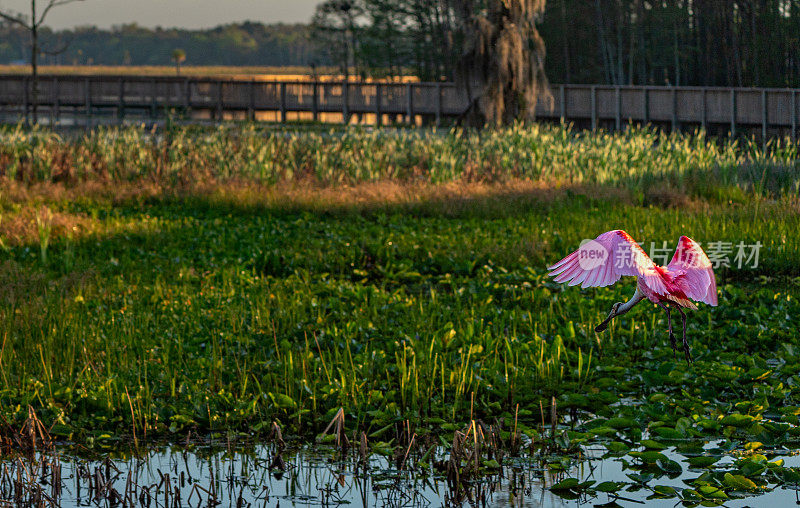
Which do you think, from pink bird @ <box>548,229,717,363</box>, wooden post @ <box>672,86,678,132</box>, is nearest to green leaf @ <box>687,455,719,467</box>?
pink bird @ <box>548,229,717,363</box>

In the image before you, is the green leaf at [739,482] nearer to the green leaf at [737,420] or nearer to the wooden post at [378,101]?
Answer: the green leaf at [737,420]

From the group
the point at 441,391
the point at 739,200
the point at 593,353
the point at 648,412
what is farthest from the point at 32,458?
the point at 739,200

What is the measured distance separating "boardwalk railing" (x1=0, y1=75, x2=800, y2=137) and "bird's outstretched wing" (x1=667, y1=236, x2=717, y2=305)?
73.7 feet

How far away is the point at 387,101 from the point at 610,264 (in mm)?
32185

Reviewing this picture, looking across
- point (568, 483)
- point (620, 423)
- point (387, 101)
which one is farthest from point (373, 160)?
point (387, 101)

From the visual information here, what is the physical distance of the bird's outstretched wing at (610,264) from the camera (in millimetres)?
1754

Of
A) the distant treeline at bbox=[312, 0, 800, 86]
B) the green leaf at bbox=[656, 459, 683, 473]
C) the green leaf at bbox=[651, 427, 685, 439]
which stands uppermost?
the distant treeline at bbox=[312, 0, 800, 86]

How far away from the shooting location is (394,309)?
764 cm

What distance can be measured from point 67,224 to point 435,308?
5690 millimetres

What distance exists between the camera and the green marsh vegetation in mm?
5203

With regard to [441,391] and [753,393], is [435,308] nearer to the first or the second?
[441,391]

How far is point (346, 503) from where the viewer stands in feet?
13.9

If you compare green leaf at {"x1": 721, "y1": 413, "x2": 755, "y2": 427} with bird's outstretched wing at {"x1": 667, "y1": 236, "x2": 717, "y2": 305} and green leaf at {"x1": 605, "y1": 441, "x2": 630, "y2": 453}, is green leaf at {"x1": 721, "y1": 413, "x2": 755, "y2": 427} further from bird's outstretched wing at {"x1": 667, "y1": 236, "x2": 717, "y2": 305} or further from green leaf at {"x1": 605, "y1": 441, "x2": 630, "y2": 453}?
bird's outstretched wing at {"x1": 667, "y1": 236, "x2": 717, "y2": 305}

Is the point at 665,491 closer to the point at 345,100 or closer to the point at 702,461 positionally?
the point at 702,461
